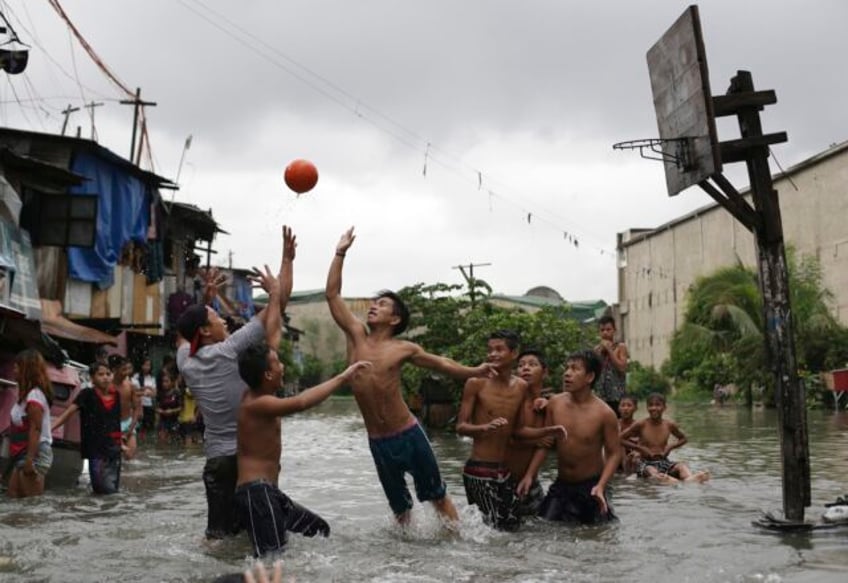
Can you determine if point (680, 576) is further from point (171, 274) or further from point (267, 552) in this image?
point (171, 274)

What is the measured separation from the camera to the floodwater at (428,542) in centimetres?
593

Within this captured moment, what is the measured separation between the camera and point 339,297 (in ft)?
23.1

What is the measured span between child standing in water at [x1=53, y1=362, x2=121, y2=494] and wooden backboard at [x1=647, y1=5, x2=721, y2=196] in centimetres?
576

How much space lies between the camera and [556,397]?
780 cm

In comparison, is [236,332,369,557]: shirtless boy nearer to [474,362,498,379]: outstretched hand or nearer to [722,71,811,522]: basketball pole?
[474,362,498,379]: outstretched hand

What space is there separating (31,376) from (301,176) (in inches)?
126

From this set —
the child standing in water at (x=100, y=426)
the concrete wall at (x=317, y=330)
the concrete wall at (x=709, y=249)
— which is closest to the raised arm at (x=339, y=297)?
the child standing in water at (x=100, y=426)

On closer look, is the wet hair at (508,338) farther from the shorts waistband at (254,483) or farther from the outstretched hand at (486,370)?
the shorts waistband at (254,483)

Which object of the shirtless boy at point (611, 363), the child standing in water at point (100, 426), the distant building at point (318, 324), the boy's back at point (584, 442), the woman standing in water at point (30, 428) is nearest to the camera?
the boy's back at point (584, 442)

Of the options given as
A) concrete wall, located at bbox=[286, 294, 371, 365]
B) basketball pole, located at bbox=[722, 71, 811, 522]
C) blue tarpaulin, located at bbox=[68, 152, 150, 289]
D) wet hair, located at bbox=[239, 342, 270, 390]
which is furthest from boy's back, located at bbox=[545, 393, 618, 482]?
concrete wall, located at bbox=[286, 294, 371, 365]

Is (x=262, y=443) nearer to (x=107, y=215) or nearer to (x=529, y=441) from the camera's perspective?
(x=529, y=441)

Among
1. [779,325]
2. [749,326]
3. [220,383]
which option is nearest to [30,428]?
[220,383]

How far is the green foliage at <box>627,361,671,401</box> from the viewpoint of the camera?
45062mm

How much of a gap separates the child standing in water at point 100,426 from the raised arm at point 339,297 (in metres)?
3.66
